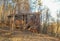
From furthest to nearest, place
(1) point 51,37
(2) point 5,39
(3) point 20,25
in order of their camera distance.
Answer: (3) point 20,25 < (1) point 51,37 < (2) point 5,39

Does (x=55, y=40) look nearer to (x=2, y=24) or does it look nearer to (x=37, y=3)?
(x=37, y=3)

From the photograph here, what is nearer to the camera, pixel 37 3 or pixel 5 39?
pixel 5 39

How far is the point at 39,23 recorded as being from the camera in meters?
2.43

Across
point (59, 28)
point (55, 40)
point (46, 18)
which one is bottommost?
point (55, 40)

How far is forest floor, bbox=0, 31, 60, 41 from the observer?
213 centimetres

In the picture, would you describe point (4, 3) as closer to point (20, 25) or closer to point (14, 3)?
point (14, 3)

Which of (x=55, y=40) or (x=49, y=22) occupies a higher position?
(x=49, y=22)

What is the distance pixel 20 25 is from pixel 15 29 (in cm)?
14

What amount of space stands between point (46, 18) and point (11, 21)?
602mm

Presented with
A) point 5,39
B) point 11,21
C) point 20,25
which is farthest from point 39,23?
point 5,39

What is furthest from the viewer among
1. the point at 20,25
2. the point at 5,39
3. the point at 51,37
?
the point at 20,25

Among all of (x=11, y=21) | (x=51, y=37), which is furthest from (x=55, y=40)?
(x=11, y=21)

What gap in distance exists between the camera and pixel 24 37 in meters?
2.17

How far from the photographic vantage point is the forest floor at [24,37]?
6.97 ft
